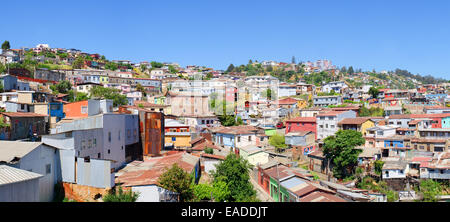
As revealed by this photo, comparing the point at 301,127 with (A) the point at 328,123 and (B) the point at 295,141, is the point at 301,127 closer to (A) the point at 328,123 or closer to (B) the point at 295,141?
(A) the point at 328,123

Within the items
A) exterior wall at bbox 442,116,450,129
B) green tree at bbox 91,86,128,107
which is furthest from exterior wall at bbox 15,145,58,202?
exterior wall at bbox 442,116,450,129

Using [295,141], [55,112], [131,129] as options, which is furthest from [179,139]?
[295,141]

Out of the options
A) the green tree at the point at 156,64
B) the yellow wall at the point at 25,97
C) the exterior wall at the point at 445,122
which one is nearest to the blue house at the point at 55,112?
the yellow wall at the point at 25,97

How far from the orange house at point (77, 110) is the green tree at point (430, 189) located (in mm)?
15882

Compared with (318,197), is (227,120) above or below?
above

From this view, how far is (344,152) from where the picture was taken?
60.5 feet

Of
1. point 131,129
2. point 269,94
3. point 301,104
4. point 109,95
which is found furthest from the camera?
point 269,94

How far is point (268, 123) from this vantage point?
2828 centimetres

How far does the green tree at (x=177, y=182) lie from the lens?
8.49 m

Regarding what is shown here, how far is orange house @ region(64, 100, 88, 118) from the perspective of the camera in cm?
1275

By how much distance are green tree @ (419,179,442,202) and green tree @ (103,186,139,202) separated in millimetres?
13861

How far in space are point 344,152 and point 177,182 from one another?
12.8 meters
